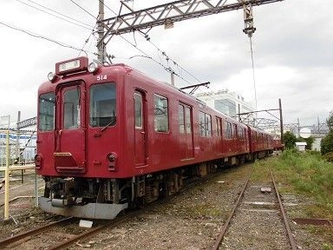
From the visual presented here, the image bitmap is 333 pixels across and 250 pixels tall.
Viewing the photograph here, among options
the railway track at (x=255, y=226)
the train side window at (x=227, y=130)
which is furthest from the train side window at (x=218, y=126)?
the railway track at (x=255, y=226)

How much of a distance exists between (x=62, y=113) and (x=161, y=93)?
2361 mm

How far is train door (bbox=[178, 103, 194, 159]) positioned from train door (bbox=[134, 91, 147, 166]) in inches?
90.7

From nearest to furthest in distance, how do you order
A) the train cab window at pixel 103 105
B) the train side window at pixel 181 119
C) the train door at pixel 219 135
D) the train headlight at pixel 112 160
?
the train headlight at pixel 112 160 → the train cab window at pixel 103 105 → the train side window at pixel 181 119 → the train door at pixel 219 135

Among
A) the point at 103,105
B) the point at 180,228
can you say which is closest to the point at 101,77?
the point at 103,105

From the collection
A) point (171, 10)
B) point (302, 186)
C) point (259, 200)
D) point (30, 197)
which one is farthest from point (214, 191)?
point (171, 10)

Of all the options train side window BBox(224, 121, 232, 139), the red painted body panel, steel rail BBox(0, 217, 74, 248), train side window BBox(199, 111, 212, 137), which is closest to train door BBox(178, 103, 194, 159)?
the red painted body panel

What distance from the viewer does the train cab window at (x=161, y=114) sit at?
27.5ft

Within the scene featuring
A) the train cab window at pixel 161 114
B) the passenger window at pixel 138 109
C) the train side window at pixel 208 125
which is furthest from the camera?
the train side window at pixel 208 125

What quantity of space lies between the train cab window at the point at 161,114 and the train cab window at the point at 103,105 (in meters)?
1.45

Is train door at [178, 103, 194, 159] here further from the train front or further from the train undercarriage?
the train front

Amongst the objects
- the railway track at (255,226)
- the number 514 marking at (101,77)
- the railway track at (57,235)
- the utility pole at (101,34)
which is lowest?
the railway track at (255,226)

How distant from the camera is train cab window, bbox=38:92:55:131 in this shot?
7.98 metres

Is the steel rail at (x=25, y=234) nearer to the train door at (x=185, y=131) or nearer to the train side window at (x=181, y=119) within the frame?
the train door at (x=185, y=131)

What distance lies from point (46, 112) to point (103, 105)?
5.44ft
